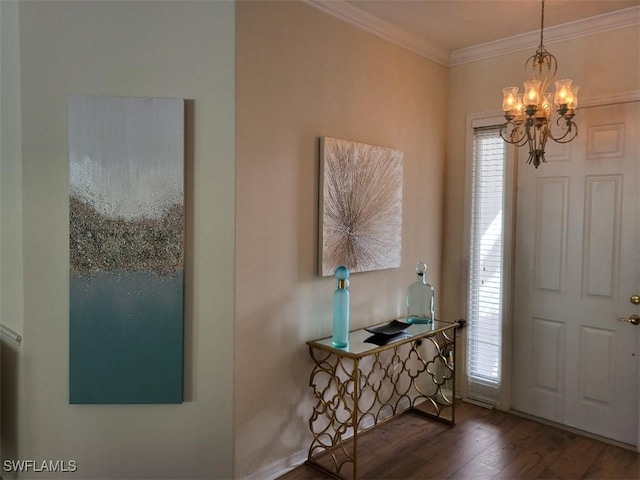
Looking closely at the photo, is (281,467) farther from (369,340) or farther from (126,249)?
(126,249)

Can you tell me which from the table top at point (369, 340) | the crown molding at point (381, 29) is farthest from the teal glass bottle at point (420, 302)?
the crown molding at point (381, 29)

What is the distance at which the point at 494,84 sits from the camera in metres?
3.26

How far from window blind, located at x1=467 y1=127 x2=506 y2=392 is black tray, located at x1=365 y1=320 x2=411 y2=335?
734 millimetres

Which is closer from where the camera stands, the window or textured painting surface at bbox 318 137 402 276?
textured painting surface at bbox 318 137 402 276

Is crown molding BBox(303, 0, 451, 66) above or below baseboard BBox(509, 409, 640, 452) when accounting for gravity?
above

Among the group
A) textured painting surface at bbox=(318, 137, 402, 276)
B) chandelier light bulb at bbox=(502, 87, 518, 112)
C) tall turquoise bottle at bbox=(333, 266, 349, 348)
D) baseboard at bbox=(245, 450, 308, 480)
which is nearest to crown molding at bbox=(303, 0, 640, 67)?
textured painting surface at bbox=(318, 137, 402, 276)

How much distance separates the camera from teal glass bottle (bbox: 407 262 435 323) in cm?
306

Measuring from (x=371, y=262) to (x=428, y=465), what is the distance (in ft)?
3.99

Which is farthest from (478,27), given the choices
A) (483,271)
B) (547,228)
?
(483,271)

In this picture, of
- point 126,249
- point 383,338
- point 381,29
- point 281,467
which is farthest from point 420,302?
point 126,249

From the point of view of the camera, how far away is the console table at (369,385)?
248cm

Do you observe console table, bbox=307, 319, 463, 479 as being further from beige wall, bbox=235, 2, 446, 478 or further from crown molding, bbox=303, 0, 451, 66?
crown molding, bbox=303, 0, 451, 66

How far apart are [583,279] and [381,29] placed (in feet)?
6.74

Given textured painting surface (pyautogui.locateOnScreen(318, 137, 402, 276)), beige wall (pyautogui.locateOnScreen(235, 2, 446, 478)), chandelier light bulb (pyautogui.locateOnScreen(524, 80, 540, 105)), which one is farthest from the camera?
textured painting surface (pyautogui.locateOnScreen(318, 137, 402, 276))
